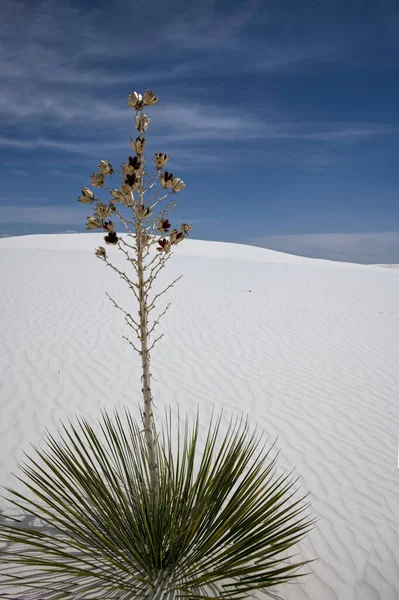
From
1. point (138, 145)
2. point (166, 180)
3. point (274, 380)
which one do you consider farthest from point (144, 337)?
point (274, 380)

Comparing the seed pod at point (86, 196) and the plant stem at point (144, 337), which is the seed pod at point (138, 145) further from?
the seed pod at point (86, 196)

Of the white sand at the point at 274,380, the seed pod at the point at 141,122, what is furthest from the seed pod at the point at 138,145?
the white sand at the point at 274,380

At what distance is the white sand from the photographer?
340 centimetres

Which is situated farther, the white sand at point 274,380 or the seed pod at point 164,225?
the white sand at point 274,380

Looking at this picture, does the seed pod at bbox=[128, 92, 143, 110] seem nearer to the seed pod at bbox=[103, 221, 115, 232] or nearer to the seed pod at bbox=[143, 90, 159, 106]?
the seed pod at bbox=[143, 90, 159, 106]

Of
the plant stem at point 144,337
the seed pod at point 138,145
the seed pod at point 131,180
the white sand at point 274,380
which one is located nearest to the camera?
the seed pod at point 131,180

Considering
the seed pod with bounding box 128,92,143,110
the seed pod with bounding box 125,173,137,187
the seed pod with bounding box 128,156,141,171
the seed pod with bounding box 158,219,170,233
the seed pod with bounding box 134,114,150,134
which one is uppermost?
the seed pod with bounding box 128,92,143,110

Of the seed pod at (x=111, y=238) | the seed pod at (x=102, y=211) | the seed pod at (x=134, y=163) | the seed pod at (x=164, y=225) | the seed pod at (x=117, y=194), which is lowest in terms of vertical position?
the seed pod at (x=111, y=238)

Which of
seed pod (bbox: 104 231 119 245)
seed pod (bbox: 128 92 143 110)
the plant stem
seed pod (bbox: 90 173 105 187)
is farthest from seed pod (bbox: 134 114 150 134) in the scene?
seed pod (bbox: 104 231 119 245)

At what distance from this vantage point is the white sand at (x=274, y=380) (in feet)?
11.1

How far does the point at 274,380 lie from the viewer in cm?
695

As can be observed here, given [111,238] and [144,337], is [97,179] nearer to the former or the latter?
[111,238]

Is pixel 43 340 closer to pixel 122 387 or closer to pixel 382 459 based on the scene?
pixel 122 387

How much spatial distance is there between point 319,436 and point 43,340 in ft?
18.2
